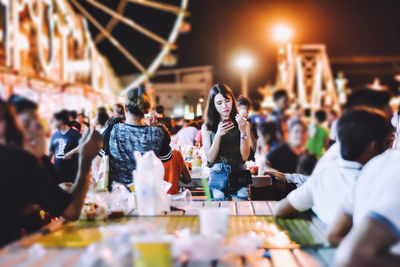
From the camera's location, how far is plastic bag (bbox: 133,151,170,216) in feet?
7.01

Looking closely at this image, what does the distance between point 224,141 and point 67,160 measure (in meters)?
2.14

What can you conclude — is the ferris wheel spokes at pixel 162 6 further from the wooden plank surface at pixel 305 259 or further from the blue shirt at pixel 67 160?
the wooden plank surface at pixel 305 259

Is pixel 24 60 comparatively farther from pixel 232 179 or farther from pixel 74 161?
pixel 232 179

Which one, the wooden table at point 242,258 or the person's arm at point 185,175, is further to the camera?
the person's arm at point 185,175

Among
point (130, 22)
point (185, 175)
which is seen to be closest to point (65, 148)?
point (185, 175)

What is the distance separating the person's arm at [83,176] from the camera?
203cm

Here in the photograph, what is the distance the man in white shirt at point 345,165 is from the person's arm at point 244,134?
106 centimetres

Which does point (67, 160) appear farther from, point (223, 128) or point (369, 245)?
point (369, 245)

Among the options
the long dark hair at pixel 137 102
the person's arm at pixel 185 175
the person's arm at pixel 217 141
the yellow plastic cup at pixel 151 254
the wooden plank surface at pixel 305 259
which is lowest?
the wooden plank surface at pixel 305 259

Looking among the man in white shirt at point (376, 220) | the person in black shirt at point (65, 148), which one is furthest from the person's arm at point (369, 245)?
the person in black shirt at point (65, 148)

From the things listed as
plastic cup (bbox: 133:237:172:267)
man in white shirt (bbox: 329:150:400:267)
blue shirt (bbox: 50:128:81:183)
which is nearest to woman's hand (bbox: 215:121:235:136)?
man in white shirt (bbox: 329:150:400:267)

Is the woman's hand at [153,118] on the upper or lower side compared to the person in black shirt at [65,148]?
upper

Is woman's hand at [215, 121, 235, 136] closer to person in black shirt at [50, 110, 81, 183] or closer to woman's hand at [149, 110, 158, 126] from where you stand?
woman's hand at [149, 110, 158, 126]

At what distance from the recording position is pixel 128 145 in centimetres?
311
